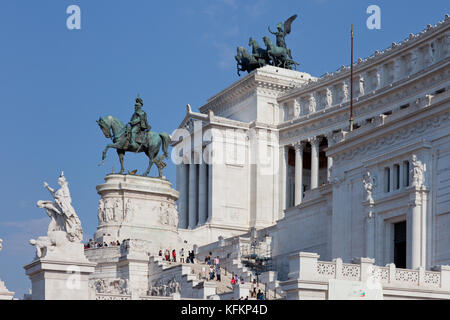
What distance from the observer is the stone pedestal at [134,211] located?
279 feet

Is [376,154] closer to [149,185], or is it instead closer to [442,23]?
[149,185]

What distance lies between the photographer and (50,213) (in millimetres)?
48250

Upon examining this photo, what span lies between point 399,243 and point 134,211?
76.9 ft

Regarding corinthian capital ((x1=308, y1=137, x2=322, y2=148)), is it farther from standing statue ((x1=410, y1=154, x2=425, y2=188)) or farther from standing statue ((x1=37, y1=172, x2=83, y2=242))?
standing statue ((x1=37, y1=172, x2=83, y2=242))

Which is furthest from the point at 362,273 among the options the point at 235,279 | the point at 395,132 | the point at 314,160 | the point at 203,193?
the point at 203,193

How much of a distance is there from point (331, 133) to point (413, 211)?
44.5 metres

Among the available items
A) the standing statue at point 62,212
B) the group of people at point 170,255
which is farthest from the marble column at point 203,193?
the standing statue at point 62,212

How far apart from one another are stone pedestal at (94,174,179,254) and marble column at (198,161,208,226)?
27264 millimetres

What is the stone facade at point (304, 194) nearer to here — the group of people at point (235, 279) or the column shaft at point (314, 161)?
the column shaft at point (314, 161)

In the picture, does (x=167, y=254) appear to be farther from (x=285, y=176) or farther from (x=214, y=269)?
(x=285, y=176)

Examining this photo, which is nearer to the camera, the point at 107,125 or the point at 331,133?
the point at 107,125

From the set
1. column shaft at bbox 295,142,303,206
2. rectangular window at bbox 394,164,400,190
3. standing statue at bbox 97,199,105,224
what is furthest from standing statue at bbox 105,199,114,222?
column shaft at bbox 295,142,303,206

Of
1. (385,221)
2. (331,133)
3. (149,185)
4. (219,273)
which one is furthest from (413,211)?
(331,133)
